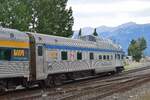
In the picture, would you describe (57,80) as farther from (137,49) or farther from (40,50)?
(137,49)

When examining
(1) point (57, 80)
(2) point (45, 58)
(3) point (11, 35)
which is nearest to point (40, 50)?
(2) point (45, 58)

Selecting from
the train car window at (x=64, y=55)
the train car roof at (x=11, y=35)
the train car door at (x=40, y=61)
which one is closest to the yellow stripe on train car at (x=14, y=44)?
the train car roof at (x=11, y=35)

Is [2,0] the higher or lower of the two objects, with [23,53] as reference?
higher

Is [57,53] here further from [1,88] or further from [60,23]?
[60,23]

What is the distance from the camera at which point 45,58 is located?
27.8 m

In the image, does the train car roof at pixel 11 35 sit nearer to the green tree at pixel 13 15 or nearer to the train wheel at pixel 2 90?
the train wheel at pixel 2 90

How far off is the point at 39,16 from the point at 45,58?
114 feet

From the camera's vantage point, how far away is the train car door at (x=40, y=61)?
26.8 metres

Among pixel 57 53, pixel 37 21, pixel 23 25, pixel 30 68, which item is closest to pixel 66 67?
pixel 57 53

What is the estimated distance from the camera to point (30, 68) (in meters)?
26.2

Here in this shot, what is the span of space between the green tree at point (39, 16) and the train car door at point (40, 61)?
968 inches

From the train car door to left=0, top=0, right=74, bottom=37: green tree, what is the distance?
80.7 ft

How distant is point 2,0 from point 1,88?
31415mm

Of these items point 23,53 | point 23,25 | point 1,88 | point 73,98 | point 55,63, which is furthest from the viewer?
point 23,25
